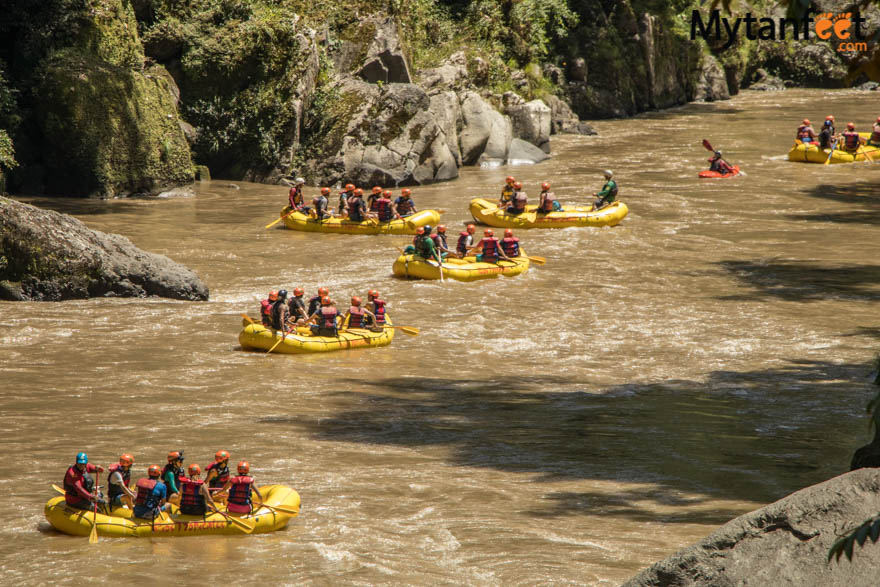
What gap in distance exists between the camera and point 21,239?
16.8 meters

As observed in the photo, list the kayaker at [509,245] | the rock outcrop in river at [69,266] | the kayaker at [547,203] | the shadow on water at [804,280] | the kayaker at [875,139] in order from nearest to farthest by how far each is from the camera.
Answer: the rock outcrop in river at [69,266] → the shadow on water at [804,280] → the kayaker at [509,245] → the kayaker at [547,203] → the kayaker at [875,139]

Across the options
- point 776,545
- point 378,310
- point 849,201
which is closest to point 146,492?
point 776,545

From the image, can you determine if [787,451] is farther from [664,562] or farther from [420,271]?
[420,271]

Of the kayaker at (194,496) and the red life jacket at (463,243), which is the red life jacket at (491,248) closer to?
the red life jacket at (463,243)

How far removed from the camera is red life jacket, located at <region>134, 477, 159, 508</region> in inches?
354

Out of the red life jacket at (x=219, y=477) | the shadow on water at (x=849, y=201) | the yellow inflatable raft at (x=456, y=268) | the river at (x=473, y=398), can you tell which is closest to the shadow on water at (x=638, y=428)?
the river at (x=473, y=398)

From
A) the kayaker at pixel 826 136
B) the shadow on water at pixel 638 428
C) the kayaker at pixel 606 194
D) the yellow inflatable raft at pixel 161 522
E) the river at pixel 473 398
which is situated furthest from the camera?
the kayaker at pixel 826 136

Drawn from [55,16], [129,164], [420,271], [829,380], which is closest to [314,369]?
[420,271]

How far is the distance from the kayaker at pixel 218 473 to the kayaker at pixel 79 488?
3.13 feet

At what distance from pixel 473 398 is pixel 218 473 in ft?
13.9

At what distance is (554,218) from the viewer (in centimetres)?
2372

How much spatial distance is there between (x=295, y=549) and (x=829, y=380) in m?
7.78

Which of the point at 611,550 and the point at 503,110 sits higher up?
the point at 503,110

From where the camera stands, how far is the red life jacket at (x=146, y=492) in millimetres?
8984
